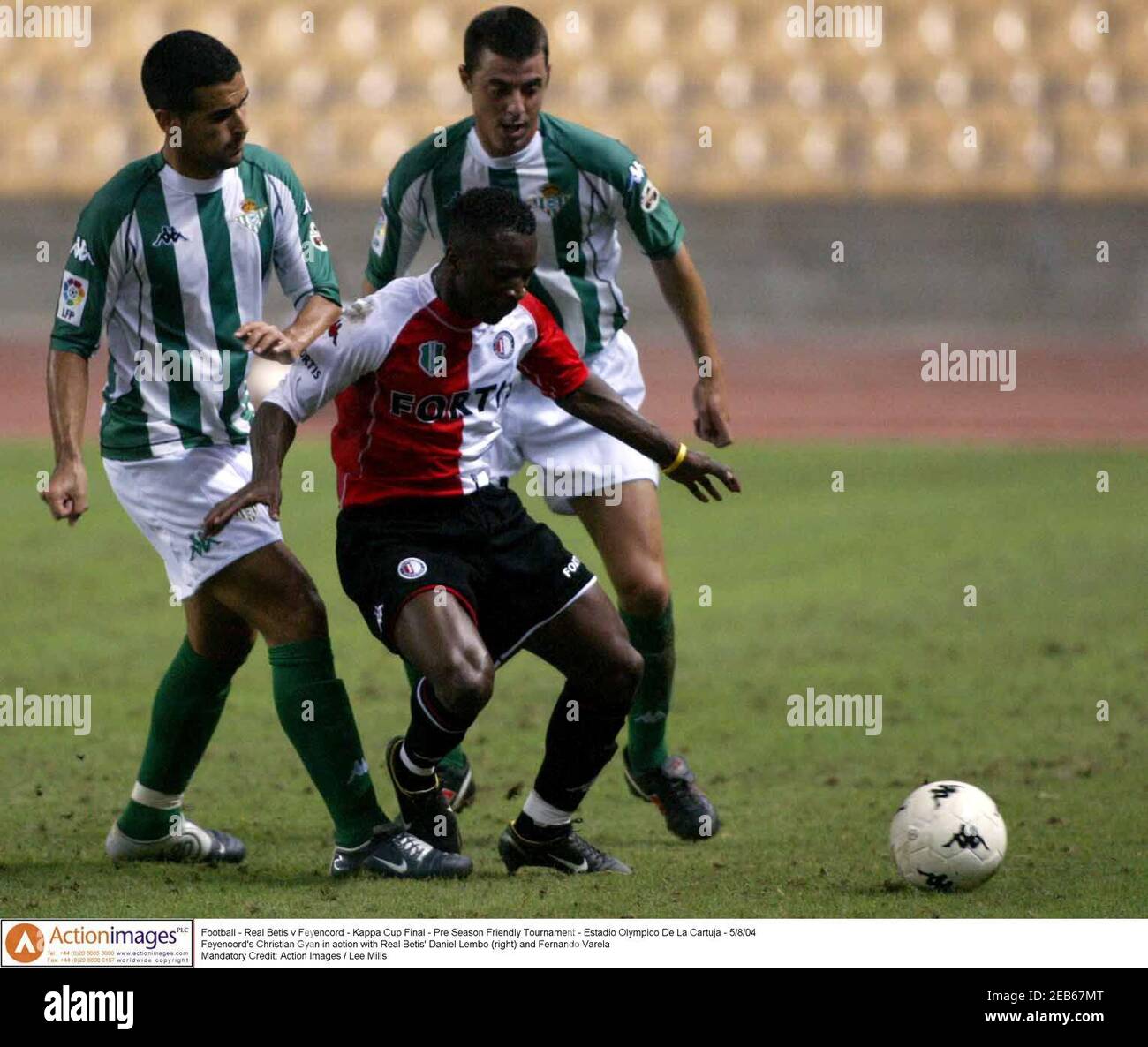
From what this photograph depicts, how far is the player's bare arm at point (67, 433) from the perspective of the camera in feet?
15.3

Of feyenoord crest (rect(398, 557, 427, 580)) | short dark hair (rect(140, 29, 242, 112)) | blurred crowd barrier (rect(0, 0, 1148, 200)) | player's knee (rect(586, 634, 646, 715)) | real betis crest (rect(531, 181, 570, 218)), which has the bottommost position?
player's knee (rect(586, 634, 646, 715))

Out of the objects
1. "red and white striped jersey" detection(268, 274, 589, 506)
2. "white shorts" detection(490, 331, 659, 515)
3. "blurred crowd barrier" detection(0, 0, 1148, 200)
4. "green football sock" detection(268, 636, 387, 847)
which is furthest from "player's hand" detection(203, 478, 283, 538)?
"blurred crowd barrier" detection(0, 0, 1148, 200)

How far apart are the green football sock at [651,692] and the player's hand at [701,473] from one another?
2.81 ft

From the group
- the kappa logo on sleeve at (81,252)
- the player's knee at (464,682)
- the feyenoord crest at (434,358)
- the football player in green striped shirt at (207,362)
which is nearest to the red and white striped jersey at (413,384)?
the feyenoord crest at (434,358)

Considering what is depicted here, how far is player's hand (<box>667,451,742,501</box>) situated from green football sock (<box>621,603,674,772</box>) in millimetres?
856

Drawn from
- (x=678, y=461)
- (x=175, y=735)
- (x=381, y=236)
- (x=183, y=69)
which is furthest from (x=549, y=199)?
(x=175, y=735)

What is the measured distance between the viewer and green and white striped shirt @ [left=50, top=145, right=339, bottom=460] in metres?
4.96

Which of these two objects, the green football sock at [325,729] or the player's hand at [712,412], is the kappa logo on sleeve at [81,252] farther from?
the player's hand at [712,412]

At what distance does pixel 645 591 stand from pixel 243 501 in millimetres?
1656

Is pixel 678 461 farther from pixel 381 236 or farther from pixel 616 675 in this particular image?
pixel 381 236

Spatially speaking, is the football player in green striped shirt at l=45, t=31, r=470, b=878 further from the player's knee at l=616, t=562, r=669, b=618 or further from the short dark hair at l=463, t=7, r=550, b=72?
the player's knee at l=616, t=562, r=669, b=618

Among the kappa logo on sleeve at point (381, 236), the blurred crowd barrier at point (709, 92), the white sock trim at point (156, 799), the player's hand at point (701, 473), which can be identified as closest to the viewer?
the player's hand at point (701, 473)

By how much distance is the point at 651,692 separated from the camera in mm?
5871

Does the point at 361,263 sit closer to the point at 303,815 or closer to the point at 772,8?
the point at 772,8
